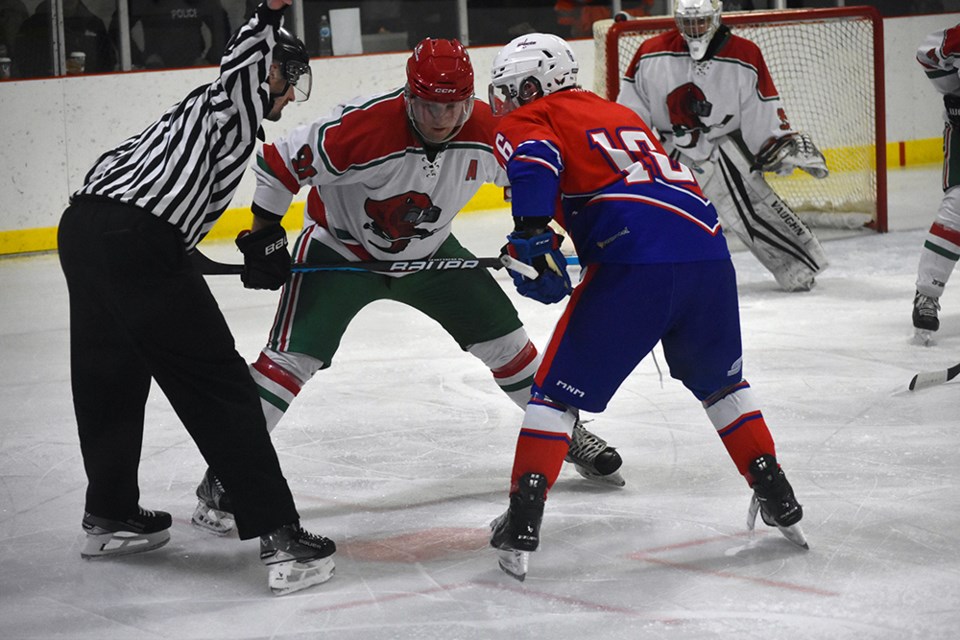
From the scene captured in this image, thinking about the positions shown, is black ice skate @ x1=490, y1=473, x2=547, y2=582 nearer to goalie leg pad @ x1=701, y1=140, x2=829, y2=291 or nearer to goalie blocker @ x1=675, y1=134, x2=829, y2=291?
goalie blocker @ x1=675, y1=134, x2=829, y2=291

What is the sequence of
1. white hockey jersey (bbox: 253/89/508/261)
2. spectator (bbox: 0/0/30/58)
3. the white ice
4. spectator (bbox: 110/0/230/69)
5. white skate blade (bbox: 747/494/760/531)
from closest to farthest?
the white ice, white skate blade (bbox: 747/494/760/531), white hockey jersey (bbox: 253/89/508/261), spectator (bbox: 0/0/30/58), spectator (bbox: 110/0/230/69)

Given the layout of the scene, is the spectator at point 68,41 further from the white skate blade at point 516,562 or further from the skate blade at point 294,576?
the white skate blade at point 516,562

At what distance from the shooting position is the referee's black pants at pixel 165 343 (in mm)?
2342

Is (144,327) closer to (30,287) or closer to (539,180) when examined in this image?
(539,180)

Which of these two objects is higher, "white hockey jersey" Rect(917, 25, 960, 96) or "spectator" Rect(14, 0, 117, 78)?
"spectator" Rect(14, 0, 117, 78)

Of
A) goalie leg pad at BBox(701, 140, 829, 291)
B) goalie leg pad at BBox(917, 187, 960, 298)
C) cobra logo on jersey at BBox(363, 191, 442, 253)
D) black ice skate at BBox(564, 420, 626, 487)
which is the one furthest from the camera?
goalie leg pad at BBox(701, 140, 829, 291)

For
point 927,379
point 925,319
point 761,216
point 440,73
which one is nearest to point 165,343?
point 440,73

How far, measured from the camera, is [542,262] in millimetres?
2449

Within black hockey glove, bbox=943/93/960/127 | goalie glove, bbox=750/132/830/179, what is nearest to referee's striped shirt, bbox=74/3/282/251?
black hockey glove, bbox=943/93/960/127

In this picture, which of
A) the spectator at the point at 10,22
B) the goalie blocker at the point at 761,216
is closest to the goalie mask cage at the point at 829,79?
the goalie blocker at the point at 761,216

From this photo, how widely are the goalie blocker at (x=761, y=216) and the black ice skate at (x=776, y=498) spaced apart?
2965 mm

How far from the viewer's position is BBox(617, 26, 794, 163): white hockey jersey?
17.8 feet

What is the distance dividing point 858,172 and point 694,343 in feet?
16.9

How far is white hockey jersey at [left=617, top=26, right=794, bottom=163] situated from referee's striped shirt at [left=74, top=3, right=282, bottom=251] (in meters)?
3.36
